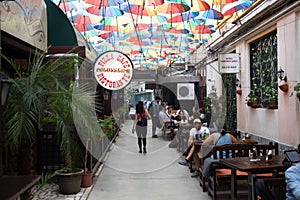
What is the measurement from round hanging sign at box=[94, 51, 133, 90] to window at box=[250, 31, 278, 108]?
3.60 meters

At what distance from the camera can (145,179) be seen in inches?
316

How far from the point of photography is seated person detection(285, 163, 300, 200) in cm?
368

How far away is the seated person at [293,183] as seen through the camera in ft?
12.1

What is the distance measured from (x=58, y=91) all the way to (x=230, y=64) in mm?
6713

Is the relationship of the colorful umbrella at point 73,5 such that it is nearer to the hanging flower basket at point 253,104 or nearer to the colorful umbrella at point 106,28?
the colorful umbrella at point 106,28

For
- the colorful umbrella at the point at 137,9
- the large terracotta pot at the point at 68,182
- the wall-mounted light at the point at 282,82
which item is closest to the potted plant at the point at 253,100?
the wall-mounted light at the point at 282,82

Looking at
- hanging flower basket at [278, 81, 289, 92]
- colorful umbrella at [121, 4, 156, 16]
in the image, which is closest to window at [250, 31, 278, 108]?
hanging flower basket at [278, 81, 289, 92]

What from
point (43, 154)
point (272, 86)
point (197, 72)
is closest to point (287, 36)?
point (272, 86)

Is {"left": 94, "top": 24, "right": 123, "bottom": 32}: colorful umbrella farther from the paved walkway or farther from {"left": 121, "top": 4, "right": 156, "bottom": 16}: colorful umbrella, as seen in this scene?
the paved walkway

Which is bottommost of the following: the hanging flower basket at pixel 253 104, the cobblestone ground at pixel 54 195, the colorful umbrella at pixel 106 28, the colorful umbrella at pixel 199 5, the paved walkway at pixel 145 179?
the paved walkway at pixel 145 179

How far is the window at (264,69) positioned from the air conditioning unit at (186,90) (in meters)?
8.71

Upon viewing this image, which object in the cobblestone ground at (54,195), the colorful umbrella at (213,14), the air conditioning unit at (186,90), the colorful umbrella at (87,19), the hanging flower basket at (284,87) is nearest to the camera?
the cobblestone ground at (54,195)

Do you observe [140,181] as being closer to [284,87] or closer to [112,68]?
[112,68]

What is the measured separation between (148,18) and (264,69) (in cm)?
416
